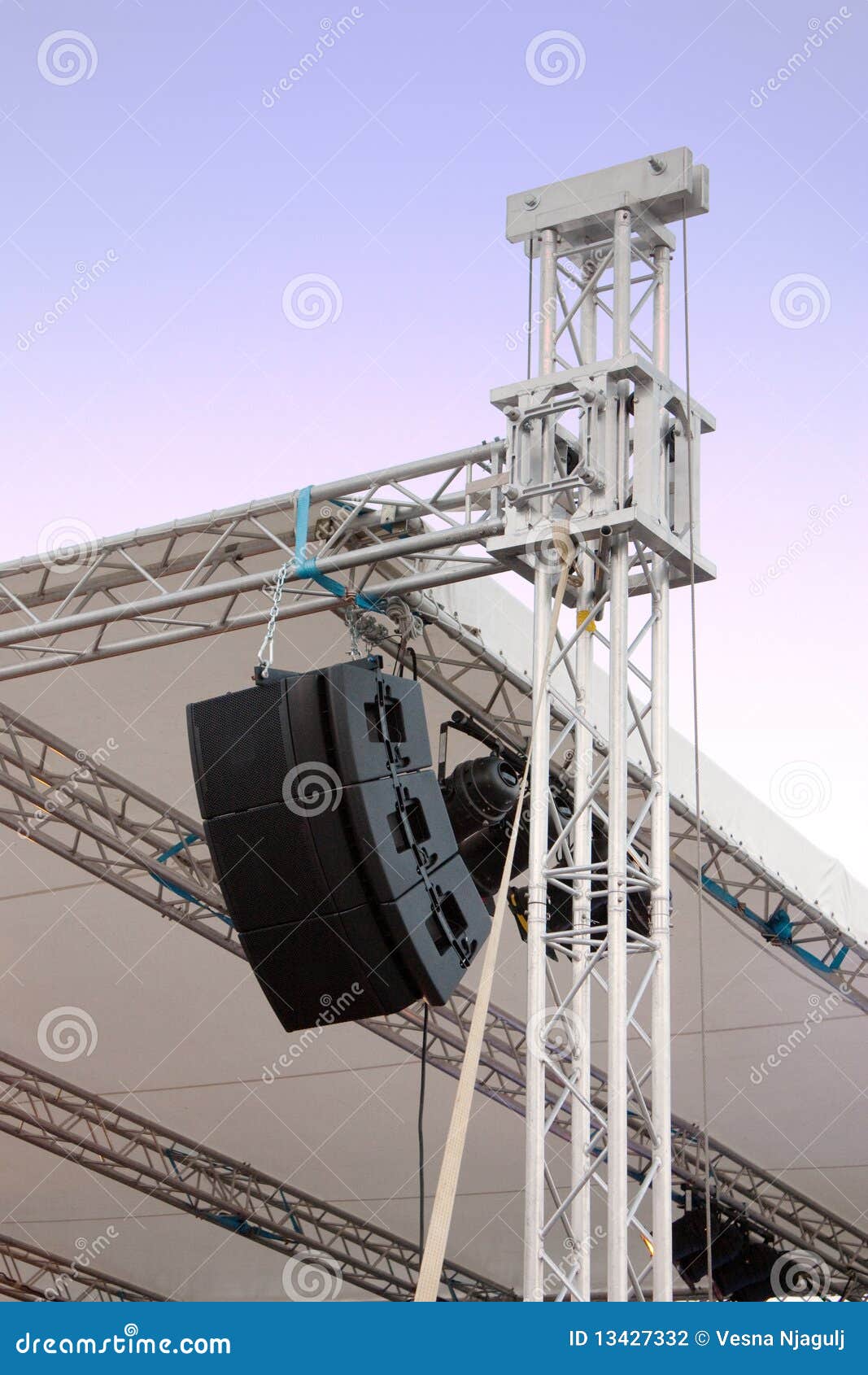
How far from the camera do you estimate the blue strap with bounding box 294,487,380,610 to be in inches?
214

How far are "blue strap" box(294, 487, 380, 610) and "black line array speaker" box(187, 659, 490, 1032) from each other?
400 millimetres

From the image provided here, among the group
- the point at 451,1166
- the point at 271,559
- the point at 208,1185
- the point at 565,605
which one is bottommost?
the point at 451,1166

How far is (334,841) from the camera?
16.6ft

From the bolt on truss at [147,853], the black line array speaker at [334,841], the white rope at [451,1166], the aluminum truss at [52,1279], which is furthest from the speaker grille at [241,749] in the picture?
the aluminum truss at [52,1279]

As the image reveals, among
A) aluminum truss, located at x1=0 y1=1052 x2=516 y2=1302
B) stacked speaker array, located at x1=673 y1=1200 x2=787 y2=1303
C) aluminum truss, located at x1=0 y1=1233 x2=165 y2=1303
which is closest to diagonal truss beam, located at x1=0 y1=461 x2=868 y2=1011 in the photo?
stacked speaker array, located at x1=673 y1=1200 x2=787 y2=1303

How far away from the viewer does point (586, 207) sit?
476cm

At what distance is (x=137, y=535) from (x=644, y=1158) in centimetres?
646

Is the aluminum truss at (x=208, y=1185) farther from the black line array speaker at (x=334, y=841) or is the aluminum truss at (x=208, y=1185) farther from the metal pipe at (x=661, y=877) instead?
the metal pipe at (x=661, y=877)

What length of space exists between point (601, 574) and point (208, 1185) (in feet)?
26.0

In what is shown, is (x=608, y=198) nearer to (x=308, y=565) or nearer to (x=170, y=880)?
(x=308, y=565)

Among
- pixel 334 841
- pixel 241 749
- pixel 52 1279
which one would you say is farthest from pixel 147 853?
pixel 52 1279

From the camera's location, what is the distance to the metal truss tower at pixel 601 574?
411 centimetres

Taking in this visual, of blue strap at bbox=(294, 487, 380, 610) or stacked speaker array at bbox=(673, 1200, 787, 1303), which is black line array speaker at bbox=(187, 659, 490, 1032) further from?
stacked speaker array at bbox=(673, 1200, 787, 1303)

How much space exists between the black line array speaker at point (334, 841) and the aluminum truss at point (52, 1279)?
773 cm
